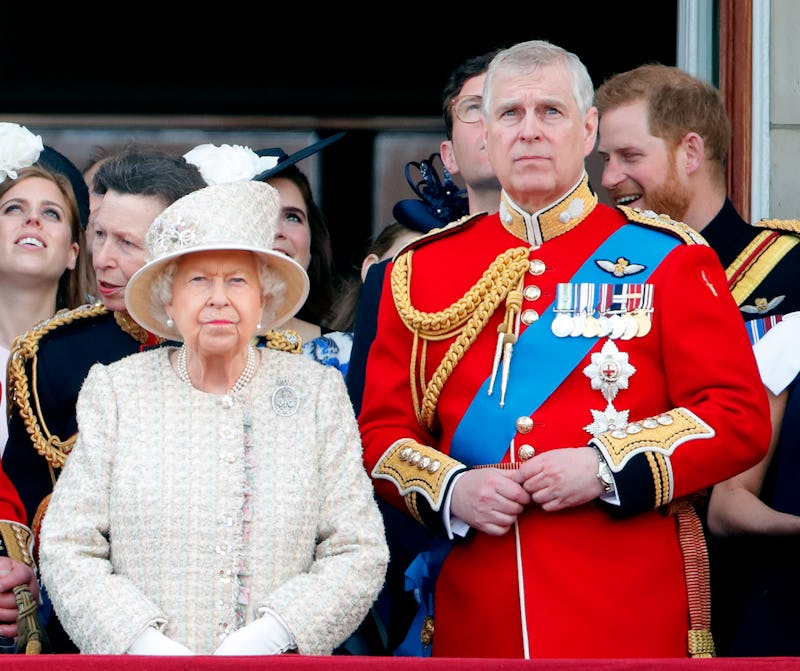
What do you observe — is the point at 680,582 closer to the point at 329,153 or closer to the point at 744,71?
the point at 744,71

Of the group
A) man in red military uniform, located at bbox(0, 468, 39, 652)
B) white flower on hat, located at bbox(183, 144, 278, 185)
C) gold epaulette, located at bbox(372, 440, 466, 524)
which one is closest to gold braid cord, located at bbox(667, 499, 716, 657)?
gold epaulette, located at bbox(372, 440, 466, 524)

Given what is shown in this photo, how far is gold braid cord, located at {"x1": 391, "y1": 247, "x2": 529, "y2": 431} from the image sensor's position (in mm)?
3510

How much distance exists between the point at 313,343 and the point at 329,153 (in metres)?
3.14

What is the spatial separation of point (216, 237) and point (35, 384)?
965 millimetres

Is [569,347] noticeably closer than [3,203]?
Yes

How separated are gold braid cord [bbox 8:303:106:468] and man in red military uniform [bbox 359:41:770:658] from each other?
750 millimetres

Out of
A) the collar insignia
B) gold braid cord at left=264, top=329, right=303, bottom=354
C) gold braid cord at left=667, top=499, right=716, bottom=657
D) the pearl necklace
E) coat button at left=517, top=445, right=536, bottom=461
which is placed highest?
the collar insignia

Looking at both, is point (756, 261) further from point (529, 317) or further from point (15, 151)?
point (15, 151)

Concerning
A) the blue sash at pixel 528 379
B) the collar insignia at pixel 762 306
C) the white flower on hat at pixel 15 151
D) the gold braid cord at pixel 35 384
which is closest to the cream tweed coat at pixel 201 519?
the blue sash at pixel 528 379

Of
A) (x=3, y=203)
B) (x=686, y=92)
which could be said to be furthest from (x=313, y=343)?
(x=686, y=92)

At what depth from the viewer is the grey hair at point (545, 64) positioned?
3545 millimetres

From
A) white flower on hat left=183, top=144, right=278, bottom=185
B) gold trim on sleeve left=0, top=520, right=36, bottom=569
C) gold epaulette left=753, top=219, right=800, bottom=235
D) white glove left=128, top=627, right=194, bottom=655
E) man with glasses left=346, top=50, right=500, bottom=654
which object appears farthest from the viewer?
white flower on hat left=183, top=144, right=278, bottom=185

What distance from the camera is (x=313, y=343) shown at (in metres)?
4.48

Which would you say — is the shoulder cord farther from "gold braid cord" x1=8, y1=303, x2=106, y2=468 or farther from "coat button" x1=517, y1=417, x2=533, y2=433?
"gold braid cord" x1=8, y1=303, x2=106, y2=468
